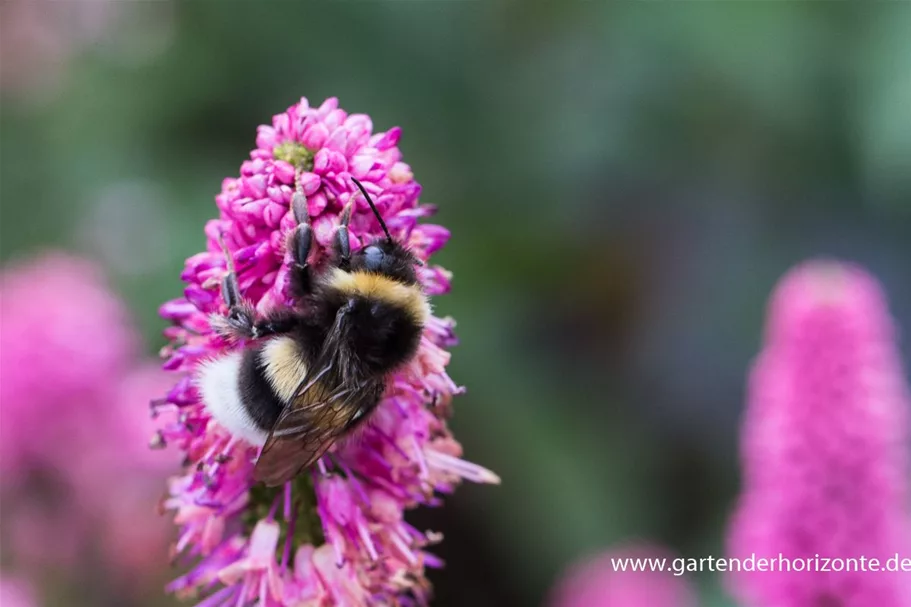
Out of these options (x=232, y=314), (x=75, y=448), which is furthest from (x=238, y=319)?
(x=75, y=448)

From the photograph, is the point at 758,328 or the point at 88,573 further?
the point at 758,328

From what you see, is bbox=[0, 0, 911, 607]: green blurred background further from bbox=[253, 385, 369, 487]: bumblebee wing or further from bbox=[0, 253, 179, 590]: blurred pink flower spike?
bbox=[253, 385, 369, 487]: bumblebee wing

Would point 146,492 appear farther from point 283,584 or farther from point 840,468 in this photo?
point 840,468

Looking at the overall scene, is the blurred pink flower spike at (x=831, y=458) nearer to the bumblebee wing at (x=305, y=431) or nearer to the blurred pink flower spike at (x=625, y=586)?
the blurred pink flower spike at (x=625, y=586)

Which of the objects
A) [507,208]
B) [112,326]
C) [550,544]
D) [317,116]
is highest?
[507,208]

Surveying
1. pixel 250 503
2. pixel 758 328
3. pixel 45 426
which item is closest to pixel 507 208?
pixel 758 328

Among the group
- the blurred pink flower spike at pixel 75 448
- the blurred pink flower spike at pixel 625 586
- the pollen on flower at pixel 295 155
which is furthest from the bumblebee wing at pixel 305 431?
the blurred pink flower spike at pixel 625 586

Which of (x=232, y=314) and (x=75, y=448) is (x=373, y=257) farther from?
(x=75, y=448)

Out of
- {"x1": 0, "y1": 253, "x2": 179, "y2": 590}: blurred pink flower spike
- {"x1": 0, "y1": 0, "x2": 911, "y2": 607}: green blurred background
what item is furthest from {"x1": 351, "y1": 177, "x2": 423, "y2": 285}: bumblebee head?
{"x1": 0, "y1": 0, "x2": 911, "y2": 607}: green blurred background
